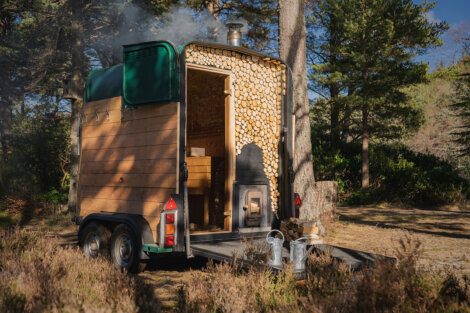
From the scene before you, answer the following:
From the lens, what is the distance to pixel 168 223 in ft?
20.5

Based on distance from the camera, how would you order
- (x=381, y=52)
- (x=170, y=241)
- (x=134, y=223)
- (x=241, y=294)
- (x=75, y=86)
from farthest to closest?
(x=381, y=52), (x=75, y=86), (x=134, y=223), (x=170, y=241), (x=241, y=294)

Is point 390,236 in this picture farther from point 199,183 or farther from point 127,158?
point 127,158

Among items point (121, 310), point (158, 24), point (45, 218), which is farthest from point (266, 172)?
point (158, 24)

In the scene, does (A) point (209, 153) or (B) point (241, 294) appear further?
(A) point (209, 153)

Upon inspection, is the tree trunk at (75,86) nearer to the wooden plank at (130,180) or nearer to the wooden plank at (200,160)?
the wooden plank at (200,160)

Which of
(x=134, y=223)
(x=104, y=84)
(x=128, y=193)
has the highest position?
(x=104, y=84)

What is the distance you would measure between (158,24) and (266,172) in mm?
12426

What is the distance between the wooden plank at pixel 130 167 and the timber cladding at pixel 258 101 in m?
1.34

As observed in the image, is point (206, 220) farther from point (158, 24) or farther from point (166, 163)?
point (158, 24)

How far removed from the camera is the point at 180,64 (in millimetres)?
6469

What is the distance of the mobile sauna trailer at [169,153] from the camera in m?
6.45

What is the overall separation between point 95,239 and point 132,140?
164 centimetres

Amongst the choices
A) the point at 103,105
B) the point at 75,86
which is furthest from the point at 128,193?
the point at 75,86

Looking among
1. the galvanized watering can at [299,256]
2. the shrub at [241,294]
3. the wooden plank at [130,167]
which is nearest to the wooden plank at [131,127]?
the wooden plank at [130,167]
